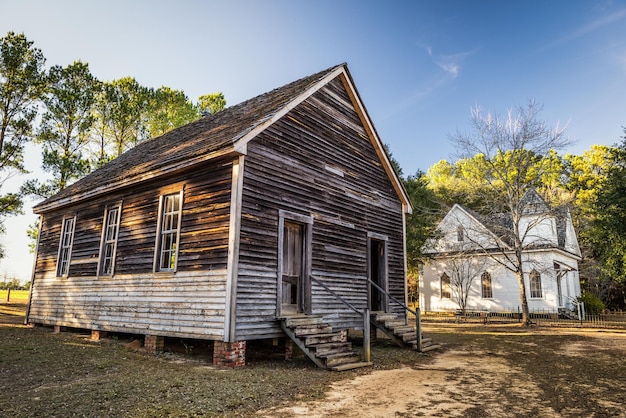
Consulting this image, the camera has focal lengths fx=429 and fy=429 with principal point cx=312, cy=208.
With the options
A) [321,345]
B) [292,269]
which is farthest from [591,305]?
[321,345]

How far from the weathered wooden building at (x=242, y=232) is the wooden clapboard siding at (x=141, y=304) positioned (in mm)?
39

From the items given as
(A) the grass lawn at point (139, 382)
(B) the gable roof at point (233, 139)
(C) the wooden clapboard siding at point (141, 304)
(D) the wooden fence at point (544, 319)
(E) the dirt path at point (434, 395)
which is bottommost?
(E) the dirt path at point (434, 395)

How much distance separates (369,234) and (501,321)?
13.8m

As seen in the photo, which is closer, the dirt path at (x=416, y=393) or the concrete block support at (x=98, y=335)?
the dirt path at (x=416, y=393)

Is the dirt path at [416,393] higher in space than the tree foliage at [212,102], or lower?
lower

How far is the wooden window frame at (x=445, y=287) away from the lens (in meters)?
31.4

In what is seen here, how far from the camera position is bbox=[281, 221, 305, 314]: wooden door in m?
11.3

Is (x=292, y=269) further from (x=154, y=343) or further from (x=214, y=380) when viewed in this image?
(x=214, y=380)

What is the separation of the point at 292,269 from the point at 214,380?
4176mm

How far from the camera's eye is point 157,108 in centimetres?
2875

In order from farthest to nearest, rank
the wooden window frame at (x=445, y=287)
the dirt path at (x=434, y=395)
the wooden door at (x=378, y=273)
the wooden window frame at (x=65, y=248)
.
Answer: the wooden window frame at (x=445, y=287) → the wooden window frame at (x=65, y=248) → the wooden door at (x=378, y=273) → the dirt path at (x=434, y=395)

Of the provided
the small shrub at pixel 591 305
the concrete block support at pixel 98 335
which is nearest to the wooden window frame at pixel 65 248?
the concrete block support at pixel 98 335

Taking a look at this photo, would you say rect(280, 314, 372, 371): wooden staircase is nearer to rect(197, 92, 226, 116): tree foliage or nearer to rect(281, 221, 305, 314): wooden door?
rect(281, 221, 305, 314): wooden door

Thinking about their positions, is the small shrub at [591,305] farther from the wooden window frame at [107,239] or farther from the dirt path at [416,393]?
the wooden window frame at [107,239]
